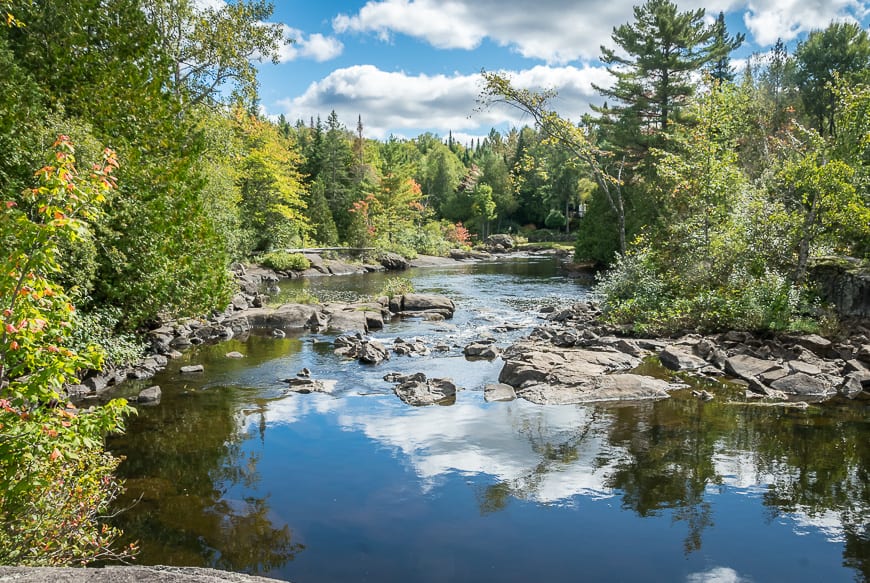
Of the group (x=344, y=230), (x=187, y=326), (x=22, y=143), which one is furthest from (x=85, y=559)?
(x=344, y=230)

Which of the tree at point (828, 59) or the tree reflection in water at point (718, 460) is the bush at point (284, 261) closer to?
the tree reflection in water at point (718, 460)

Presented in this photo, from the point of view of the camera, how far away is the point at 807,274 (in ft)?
55.4

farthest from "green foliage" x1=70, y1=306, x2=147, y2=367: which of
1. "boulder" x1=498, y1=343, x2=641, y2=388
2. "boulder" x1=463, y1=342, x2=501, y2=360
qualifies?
"boulder" x1=498, y1=343, x2=641, y2=388

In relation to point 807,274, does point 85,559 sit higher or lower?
lower

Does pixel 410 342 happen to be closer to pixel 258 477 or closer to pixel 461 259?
pixel 258 477

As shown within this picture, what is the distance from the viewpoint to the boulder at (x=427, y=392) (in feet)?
40.2

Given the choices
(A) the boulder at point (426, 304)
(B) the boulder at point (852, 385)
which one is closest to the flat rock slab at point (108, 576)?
(B) the boulder at point (852, 385)

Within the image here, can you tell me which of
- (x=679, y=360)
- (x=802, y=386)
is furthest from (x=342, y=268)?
(x=802, y=386)

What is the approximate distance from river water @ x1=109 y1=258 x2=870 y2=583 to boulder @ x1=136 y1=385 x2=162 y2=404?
9.2 inches

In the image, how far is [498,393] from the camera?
12.6 metres

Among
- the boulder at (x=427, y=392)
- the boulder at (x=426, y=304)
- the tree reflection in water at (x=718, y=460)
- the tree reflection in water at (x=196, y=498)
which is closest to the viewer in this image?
the tree reflection in water at (x=196, y=498)

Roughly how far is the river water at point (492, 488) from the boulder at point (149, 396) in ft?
0.77

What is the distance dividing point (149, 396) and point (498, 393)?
7081 mm

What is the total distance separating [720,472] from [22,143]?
13440mm
